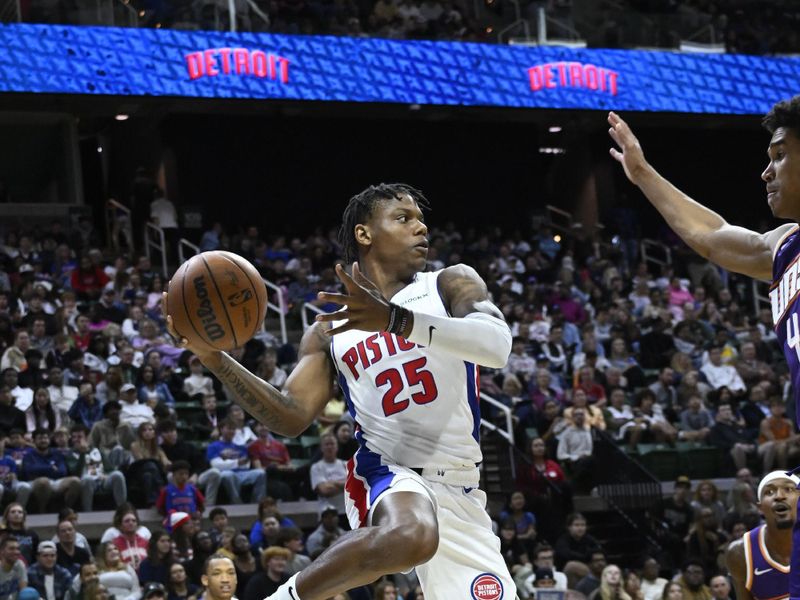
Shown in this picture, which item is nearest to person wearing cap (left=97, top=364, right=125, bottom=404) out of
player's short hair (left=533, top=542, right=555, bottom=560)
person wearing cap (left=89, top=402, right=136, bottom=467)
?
person wearing cap (left=89, top=402, right=136, bottom=467)

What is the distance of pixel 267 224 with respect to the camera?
79.2ft

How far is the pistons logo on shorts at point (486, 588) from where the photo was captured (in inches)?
198

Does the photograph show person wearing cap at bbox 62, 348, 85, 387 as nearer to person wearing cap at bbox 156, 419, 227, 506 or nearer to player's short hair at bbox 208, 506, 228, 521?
person wearing cap at bbox 156, 419, 227, 506

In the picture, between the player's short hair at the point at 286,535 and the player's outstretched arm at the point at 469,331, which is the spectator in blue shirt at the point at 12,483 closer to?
the player's short hair at the point at 286,535

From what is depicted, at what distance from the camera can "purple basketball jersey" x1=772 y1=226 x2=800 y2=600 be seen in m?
3.98

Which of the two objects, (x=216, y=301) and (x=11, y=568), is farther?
(x=11, y=568)

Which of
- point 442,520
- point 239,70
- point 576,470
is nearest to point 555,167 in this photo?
point 239,70

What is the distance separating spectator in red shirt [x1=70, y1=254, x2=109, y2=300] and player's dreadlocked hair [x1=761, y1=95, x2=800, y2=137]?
13.7 metres

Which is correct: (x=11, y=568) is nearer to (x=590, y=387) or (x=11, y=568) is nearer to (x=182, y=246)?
(x=590, y=387)

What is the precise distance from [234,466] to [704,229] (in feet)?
30.6

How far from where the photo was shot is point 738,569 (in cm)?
689

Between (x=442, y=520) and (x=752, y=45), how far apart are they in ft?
65.6

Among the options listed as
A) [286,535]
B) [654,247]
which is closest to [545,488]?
[286,535]

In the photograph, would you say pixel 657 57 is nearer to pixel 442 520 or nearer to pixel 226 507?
pixel 226 507
